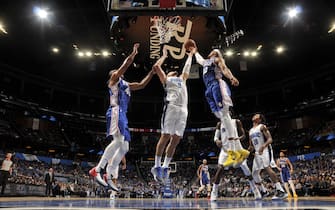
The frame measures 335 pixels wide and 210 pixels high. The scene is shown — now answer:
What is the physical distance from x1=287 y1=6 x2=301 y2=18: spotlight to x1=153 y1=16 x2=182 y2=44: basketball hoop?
757cm

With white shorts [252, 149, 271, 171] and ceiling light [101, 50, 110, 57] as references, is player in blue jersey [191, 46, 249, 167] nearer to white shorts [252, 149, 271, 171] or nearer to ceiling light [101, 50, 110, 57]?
white shorts [252, 149, 271, 171]

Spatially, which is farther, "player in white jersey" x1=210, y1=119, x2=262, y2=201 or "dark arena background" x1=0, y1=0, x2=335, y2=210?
"dark arena background" x1=0, y1=0, x2=335, y2=210

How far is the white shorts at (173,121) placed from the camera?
461 cm

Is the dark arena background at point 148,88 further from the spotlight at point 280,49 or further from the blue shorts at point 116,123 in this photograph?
the blue shorts at point 116,123

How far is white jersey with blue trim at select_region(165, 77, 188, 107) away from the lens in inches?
188

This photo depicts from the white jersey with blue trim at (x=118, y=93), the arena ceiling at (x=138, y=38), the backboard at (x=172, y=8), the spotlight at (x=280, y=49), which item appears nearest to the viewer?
the white jersey with blue trim at (x=118, y=93)

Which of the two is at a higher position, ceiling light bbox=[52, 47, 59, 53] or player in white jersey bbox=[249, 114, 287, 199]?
ceiling light bbox=[52, 47, 59, 53]

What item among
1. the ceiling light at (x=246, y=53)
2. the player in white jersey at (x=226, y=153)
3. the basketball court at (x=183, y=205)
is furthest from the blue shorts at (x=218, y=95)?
the ceiling light at (x=246, y=53)

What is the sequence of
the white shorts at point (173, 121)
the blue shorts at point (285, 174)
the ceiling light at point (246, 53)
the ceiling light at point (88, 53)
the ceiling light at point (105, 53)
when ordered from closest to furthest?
the white shorts at point (173, 121)
the blue shorts at point (285, 174)
the ceiling light at point (105, 53)
the ceiling light at point (88, 53)
the ceiling light at point (246, 53)

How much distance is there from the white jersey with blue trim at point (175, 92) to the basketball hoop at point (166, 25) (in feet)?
13.5

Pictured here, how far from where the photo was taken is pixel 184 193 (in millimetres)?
21688

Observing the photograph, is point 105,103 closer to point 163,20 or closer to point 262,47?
point 262,47

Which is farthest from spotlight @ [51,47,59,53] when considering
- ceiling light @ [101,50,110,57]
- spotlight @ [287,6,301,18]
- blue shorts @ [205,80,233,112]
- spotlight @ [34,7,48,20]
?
blue shorts @ [205,80,233,112]

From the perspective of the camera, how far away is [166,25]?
29.7 feet
